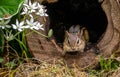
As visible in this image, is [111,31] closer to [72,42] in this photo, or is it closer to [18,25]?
[72,42]

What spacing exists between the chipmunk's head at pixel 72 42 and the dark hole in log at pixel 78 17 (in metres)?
0.37

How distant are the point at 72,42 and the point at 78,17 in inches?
31.2

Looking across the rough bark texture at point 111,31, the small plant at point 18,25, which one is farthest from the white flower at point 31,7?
the rough bark texture at point 111,31

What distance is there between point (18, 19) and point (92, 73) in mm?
863

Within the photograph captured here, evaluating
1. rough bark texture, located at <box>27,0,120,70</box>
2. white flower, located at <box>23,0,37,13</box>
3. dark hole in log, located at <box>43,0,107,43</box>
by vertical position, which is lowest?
rough bark texture, located at <box>27,0,120,70</box>

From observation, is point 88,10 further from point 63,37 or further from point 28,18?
point 28,18

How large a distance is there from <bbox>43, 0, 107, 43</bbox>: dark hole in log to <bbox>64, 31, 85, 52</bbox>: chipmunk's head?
0.37 meters

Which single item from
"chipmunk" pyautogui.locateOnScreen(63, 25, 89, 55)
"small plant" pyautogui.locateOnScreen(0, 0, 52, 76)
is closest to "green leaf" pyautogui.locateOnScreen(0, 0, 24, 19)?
"small plant" pyautogui.locateOnScreen(0, 0, 52, 76)

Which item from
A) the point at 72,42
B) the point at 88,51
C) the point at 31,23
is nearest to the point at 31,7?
the point at 31,23

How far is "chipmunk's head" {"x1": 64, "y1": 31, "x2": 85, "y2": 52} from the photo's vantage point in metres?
4.59

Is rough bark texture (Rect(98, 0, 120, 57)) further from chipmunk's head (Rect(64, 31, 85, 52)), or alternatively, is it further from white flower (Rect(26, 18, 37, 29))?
white flower (Rect(26, 18, 37, 29))

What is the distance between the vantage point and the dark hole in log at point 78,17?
201 inches

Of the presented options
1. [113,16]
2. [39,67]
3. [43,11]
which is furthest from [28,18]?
[113,16]

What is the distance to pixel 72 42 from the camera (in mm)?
4609
